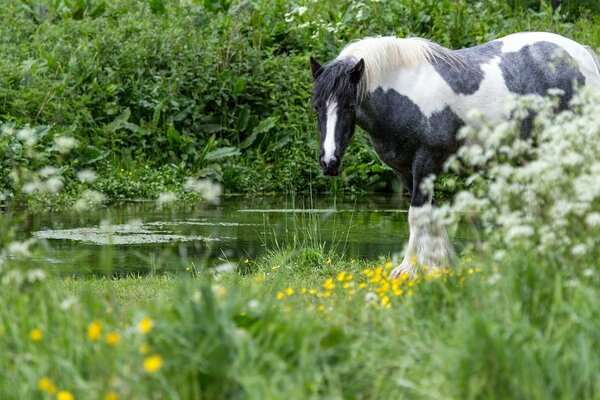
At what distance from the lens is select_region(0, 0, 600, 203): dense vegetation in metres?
14.6

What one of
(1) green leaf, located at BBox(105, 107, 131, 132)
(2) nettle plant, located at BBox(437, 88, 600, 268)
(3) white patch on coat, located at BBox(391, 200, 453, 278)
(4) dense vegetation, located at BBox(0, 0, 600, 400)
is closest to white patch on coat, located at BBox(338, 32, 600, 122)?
(4) dense vegetation, located at BBox(0, 0, 600, 400)

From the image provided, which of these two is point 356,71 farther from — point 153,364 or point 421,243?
point 153,364

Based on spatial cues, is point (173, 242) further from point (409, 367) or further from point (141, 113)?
point (409, 367)

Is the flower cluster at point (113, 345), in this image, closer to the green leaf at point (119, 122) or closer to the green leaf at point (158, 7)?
the green leaf at point (119, 122)

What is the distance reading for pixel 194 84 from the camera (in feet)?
51.7

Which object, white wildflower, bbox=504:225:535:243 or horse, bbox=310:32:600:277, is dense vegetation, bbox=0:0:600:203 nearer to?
horse, bbox=310:32:600:277

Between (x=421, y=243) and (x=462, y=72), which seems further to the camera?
(x=462, y=72)

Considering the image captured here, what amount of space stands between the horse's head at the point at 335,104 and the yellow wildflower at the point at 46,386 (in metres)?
4.05

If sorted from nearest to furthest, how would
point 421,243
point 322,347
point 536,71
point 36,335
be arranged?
point 36,335 → point 322,347 → point 421,243 → point 536,71

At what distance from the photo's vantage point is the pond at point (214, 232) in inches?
373

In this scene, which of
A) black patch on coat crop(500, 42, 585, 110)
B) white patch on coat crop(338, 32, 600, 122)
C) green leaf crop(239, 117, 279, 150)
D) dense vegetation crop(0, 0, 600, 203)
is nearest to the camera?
white patch on coat crop(338, 32, 600, 122)

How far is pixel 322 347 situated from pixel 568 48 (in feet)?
17.6

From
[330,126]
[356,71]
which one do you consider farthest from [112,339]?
[356,71]

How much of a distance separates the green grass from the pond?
4.08 m
